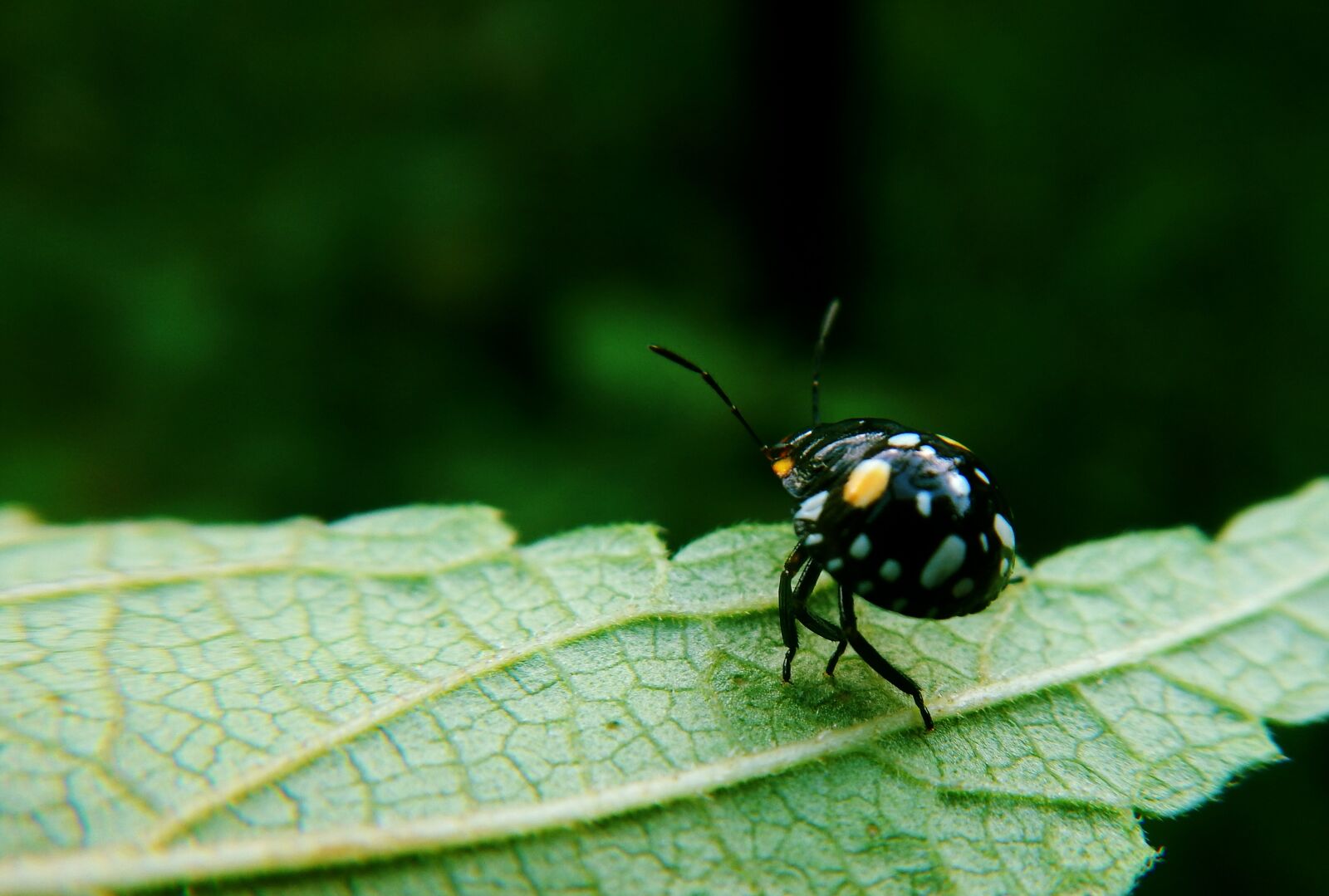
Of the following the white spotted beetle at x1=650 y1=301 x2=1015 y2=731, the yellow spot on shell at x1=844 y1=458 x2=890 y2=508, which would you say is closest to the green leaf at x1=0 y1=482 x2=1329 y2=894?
the white spotted beetle at x1=650 y1=301 x2=1015 y2=731

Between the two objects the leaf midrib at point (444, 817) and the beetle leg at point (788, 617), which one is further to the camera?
the beetle leg at point (788, 617)

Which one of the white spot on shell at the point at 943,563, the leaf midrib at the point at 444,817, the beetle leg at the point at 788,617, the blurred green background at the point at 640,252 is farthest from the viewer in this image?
the blurred green background at the point at 640,252

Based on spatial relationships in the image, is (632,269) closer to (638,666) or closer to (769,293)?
(769,293)

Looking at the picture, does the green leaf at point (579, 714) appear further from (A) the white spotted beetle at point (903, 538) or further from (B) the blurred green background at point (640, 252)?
(B) the blurred green background at point (640, 252)

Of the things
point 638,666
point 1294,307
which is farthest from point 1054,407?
point 638,666

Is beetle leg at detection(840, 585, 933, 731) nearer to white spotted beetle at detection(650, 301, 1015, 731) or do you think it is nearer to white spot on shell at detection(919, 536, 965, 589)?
white spotted beetle at detection(650, 301, 1015, 731)

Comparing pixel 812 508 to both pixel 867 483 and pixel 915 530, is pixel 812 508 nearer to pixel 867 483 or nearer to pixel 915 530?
pixel 867 483

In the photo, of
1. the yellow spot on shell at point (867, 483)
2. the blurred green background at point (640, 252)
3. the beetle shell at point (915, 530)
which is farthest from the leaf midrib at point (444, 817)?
the blurred green background at point (640, 252)

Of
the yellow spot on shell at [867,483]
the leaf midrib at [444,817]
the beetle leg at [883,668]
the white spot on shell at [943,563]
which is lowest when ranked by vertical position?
the leaf midrib at [444,817]
